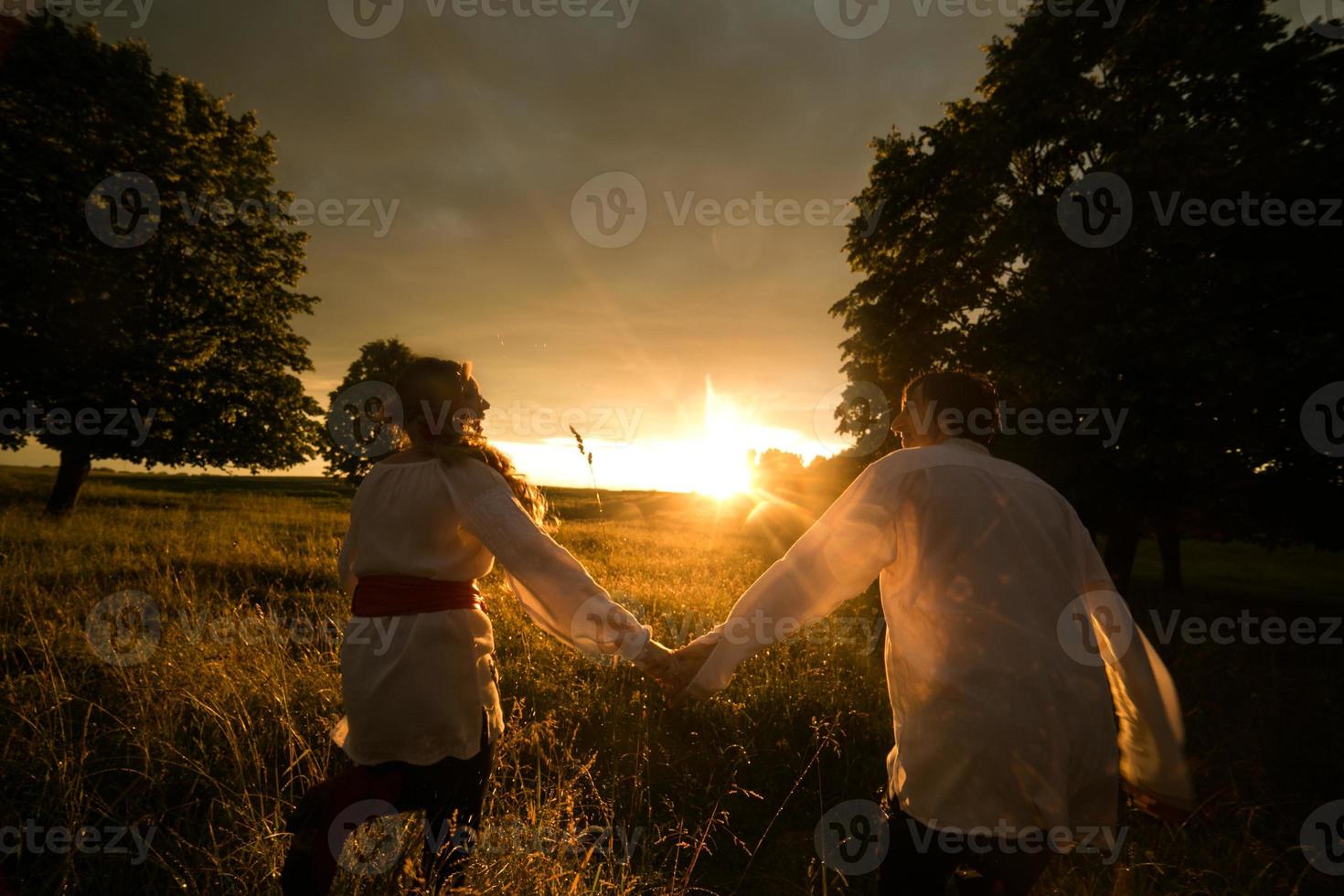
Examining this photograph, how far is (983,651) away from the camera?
6.15ft

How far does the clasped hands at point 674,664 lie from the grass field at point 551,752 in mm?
841

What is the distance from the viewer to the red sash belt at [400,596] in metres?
2.21

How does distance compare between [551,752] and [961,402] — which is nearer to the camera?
[961,402]

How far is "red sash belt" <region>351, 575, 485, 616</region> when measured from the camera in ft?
7.25

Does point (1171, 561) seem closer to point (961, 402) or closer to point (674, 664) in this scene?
point (961, 402)

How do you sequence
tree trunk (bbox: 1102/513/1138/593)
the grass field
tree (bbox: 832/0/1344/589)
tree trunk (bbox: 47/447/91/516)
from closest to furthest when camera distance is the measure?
the grass field, tree (bbox: 832/0/1344/589), tree trunk (bbox: 1102/513/1138/593), tree trunk (bbox: 47/447/91/516)

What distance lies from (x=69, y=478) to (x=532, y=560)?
2040 centimetres

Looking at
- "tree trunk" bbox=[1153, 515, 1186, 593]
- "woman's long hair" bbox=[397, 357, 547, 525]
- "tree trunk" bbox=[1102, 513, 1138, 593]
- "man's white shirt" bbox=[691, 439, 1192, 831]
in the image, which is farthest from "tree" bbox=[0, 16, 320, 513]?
"tree trunk" bbox=[1153, 515, 1186, 593]

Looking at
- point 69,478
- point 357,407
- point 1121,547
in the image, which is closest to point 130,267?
point 69,478

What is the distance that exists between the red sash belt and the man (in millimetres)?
1263

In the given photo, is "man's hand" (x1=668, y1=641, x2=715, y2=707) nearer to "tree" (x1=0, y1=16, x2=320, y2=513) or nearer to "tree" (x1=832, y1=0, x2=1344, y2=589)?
"tree" (x1=832, y1=0, x2=1344, y2=589)

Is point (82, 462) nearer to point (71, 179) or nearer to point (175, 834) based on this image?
point (71, 179)

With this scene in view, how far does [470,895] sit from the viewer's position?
2.33 m

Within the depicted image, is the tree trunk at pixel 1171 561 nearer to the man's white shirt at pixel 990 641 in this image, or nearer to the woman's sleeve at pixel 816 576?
the man's white shirt at pixel 990 641
